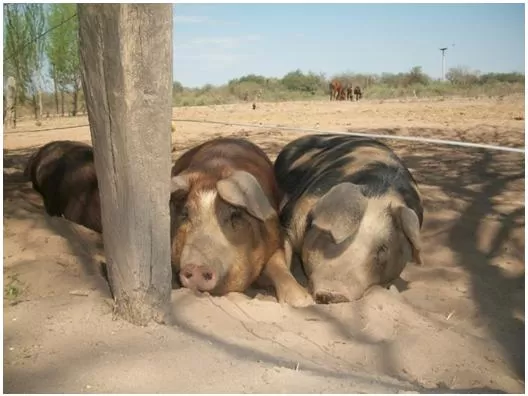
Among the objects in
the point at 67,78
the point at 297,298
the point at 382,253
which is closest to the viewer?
the point at 297,298

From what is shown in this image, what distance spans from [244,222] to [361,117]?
49.0 ft

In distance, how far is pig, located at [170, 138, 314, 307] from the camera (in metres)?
4.56

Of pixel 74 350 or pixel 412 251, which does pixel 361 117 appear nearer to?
pixel 412 251

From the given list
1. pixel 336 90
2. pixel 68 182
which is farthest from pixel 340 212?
pixel 336 90

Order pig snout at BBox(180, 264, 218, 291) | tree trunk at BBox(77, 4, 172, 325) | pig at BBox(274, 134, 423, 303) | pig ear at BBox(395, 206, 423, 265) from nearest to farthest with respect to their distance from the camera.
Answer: tree trunk at BBox(77, 4, 172, 325) < pig snout at BBox(180, 264, 218, 291) < pig at BBox(274, 134, 423, 303) < pig ear at BBox(395, 206, 423, 265)

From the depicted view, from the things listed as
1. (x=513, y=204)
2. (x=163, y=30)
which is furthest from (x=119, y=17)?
(x=513, y=204)

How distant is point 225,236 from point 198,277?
1.55 ft

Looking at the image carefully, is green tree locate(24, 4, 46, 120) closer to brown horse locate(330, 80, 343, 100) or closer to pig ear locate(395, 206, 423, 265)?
pig ear locate(395, 206, 423, 265)

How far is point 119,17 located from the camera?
2.97 metres

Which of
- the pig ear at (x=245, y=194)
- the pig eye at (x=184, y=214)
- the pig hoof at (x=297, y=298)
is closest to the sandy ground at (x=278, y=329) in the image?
the pig hoof at (x=297, y=298)

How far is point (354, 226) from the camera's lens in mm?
4660

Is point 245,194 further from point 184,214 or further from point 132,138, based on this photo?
point 132,138

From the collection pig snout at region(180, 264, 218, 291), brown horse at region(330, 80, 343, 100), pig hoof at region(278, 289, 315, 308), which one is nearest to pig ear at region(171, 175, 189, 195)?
pig snout at region(180, 264, 218, 291)

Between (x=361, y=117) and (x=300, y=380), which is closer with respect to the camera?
(x=300, y=380)
